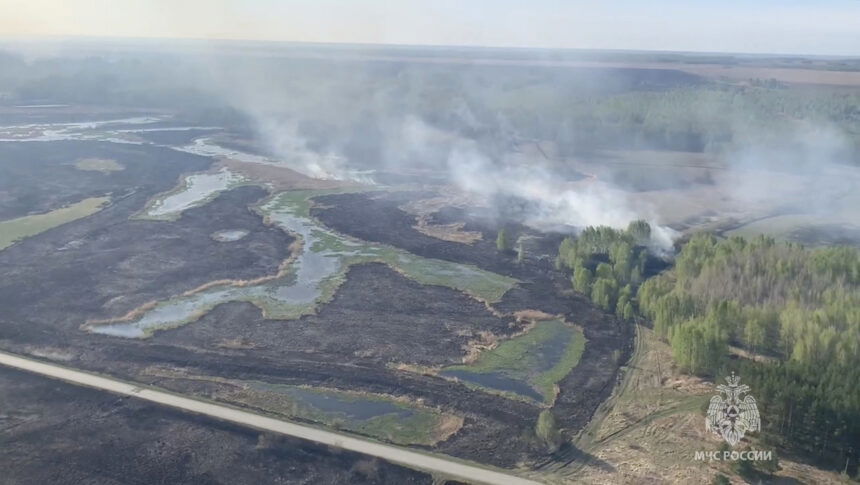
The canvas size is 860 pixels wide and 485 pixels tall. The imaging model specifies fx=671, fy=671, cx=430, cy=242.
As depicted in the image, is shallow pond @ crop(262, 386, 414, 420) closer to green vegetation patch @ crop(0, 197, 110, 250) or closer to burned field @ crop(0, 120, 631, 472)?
burned field @ crop(0, 120, 631, 472)

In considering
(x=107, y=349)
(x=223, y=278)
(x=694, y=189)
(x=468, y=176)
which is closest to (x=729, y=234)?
(x=694, y=189)

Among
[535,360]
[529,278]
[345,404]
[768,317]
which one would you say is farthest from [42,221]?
[768,317]

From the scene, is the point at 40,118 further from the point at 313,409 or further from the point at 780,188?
the point at 780,188

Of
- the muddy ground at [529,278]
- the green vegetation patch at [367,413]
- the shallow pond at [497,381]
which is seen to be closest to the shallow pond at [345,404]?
the green vegetation patch at [367,413]

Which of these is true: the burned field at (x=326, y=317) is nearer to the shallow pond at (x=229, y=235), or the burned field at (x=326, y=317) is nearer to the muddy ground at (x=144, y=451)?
the shallow pond at (x=229, y=235)
